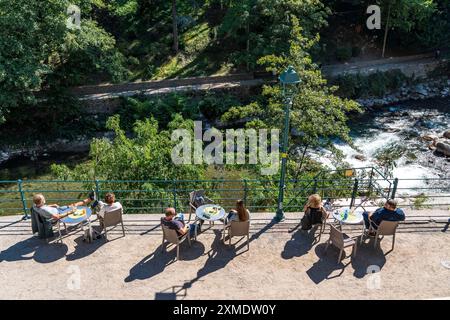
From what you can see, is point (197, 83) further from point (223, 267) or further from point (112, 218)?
point (223, 267)

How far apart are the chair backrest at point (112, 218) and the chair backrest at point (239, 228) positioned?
282 cm

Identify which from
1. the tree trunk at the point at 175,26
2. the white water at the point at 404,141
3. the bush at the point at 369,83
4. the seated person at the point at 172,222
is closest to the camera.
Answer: the seated person at the point at 172,222

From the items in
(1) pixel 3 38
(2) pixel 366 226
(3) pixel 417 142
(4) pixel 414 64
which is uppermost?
(1) pixel 3 38

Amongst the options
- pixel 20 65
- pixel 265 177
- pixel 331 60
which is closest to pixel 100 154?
pixel 265 177

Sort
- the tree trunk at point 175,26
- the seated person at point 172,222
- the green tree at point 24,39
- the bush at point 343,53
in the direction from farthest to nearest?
the bush at point 343,53 → the tree trunk at point 175,26 → the green tree at point 24,39 → the seated person at point 172,222

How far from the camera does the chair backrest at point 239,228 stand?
10.5 meters

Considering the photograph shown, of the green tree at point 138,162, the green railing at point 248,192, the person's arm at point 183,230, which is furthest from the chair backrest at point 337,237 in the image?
the green tree at point 138,162

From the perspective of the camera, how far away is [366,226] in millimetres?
10977

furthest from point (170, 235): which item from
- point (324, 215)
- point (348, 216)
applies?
point (348, 216)

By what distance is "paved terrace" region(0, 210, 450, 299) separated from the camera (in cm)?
951

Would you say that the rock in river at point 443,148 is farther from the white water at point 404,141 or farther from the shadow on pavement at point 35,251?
the shadow on pavement at point 35,251

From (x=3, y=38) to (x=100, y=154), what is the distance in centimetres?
891
